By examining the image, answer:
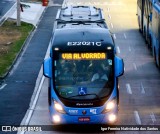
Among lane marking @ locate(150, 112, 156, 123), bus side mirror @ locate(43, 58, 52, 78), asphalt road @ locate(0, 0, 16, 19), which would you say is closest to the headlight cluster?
bus side mirror @ locate(43, 58, 52, 78)

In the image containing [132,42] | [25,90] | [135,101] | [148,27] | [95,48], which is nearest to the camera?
[95,48]

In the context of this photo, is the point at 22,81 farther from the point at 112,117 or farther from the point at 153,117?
the point at 112,117

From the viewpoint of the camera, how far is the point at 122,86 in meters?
30.0

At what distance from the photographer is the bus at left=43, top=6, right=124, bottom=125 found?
2180 cm

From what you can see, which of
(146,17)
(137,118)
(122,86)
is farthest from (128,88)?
(146,17)

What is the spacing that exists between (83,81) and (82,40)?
1.61 metres

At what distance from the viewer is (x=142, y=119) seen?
24.4 metres

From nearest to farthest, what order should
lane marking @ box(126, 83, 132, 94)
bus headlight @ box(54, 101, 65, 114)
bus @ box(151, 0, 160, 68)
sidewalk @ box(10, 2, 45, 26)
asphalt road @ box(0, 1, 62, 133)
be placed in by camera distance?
bus headlight @ box(54, 101, 65, 114)
asphalt road @ box(0, 1, 62, 133)
lane marking @ box(126, 83, 132, 94)
bus @ box(151, 0, 160, 68)
sidewalk @ box(10, 2, 45, 26)

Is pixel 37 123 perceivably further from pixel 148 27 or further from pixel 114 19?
pixel 114 19

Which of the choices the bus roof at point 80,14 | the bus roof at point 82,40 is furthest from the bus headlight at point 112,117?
the bus roof at point 80,14

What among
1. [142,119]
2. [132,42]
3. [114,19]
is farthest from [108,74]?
[114,19]

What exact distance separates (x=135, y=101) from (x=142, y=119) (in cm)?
287

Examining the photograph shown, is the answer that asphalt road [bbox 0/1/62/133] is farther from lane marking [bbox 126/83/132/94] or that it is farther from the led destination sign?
lane marking [bbox 126/83/132/94]

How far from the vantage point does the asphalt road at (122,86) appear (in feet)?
80.3
